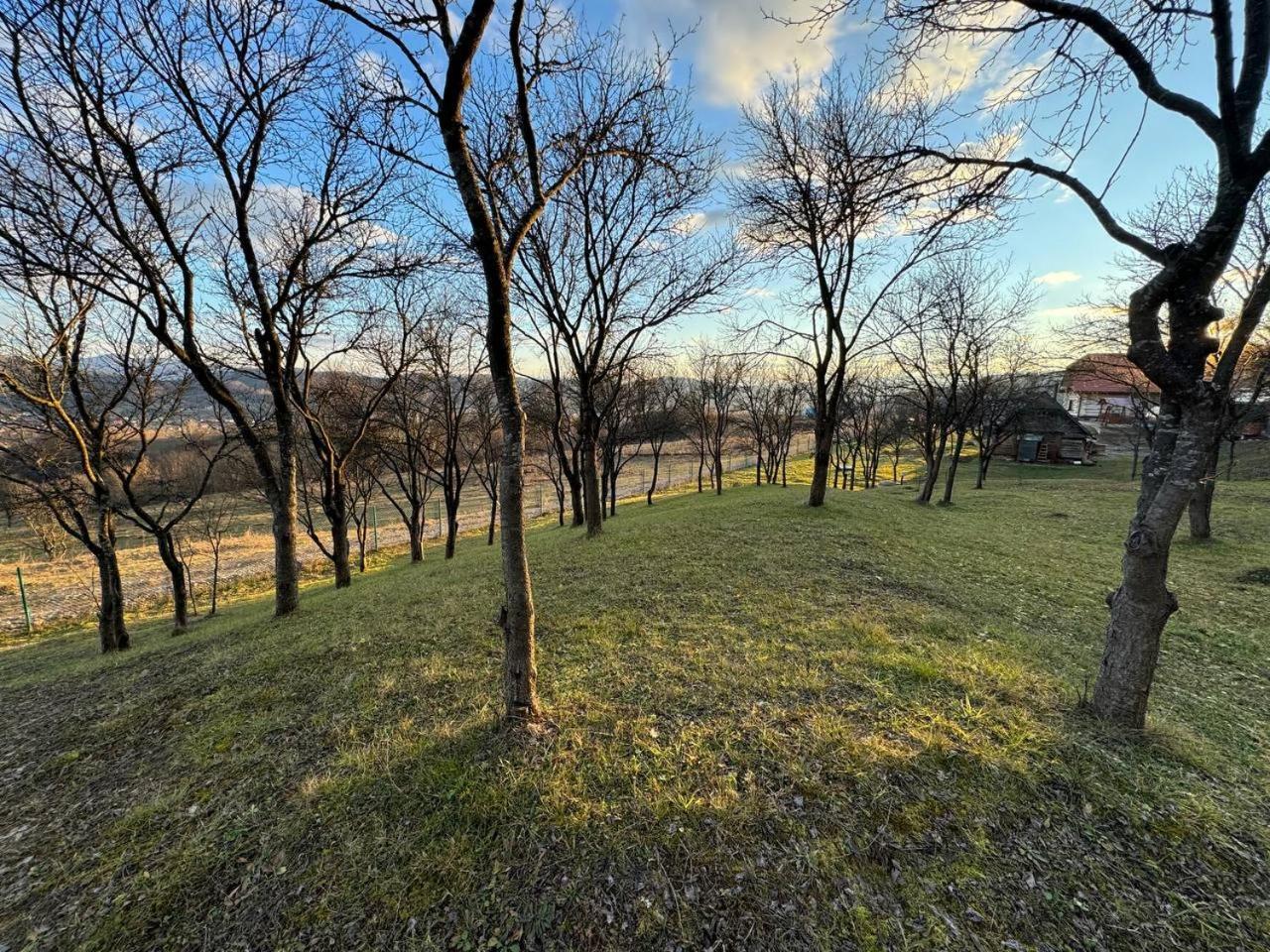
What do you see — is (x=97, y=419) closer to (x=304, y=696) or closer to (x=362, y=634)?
(x=362, y=634)

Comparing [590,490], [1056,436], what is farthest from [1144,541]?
[1056,436]

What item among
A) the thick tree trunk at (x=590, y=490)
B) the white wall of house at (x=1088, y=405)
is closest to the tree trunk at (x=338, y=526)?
the thick tree trunk at (x=590, y=490)

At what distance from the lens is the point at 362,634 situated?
251 inches

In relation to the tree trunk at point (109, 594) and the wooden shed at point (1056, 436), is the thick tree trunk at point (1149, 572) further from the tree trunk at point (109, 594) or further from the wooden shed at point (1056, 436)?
the wooden shed at point (1056, 436)

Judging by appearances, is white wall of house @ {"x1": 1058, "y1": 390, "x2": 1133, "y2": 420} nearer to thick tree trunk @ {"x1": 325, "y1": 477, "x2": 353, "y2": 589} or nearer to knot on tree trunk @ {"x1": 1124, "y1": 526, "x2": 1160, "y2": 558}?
knot on tree trunk @ {"x1": 1124, "y1": 526, "x2": 1160, "y2": 558}

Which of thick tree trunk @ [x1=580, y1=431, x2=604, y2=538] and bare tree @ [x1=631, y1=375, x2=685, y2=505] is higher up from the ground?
bare tree @ [x1=631, y1=375, x2=685, y2=505]

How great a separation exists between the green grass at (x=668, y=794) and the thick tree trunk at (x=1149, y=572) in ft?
0.96

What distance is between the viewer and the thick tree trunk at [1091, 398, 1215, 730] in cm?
296

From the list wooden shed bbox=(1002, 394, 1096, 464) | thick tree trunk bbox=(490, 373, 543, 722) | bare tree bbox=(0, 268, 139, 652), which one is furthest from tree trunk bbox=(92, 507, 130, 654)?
wooden shed bbox=(1002, 394, 1096, 464)

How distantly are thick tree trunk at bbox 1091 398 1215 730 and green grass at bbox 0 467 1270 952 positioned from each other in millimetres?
293

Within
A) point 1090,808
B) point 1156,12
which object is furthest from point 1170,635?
point 1156,12

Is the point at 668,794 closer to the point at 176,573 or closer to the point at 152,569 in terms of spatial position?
the point at 176,573

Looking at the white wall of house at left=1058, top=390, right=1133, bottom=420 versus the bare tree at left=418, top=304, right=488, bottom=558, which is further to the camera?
the white wall of house at left=1058, top=390, right=1133, bottom=420

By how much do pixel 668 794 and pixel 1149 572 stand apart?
12.0 feet
